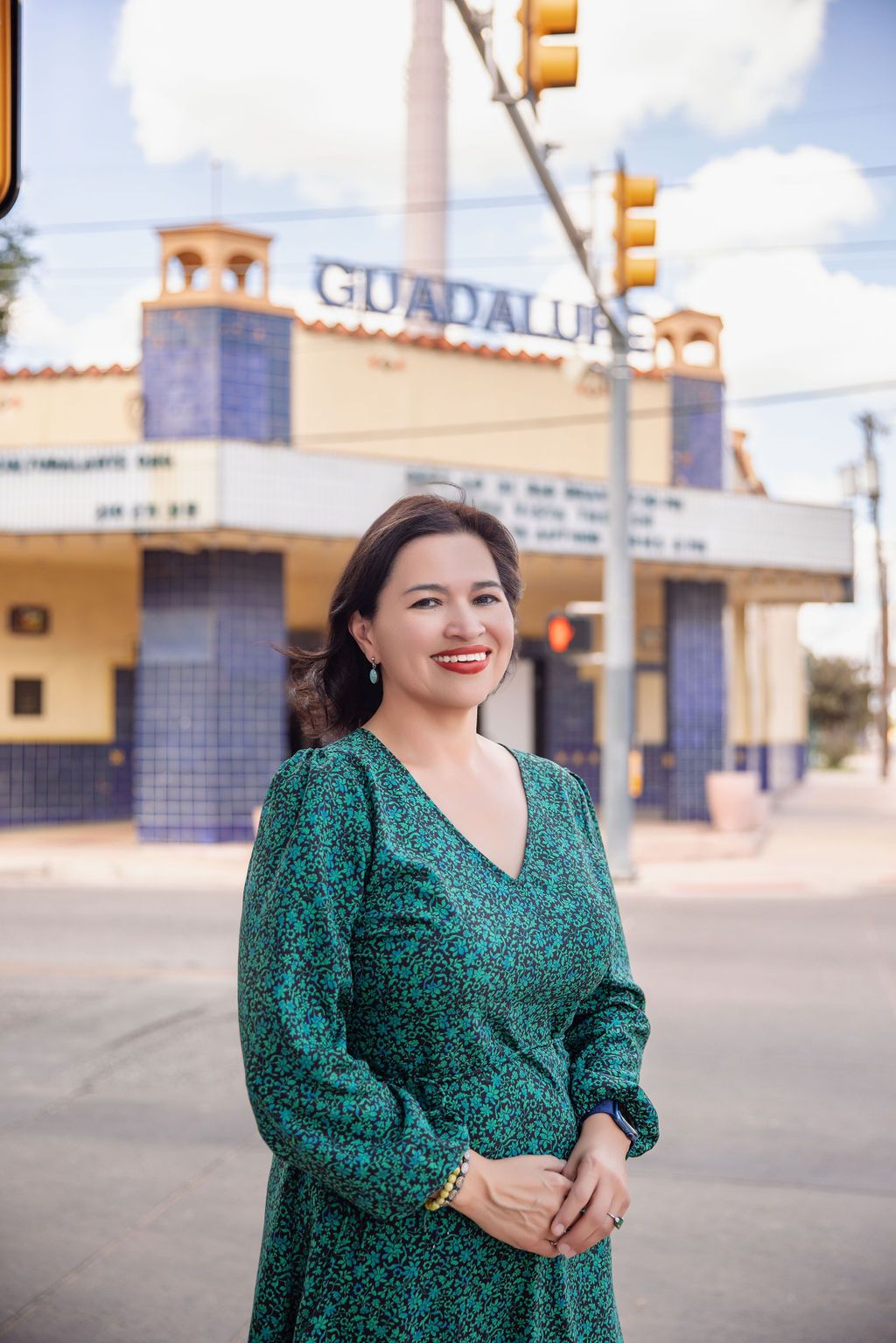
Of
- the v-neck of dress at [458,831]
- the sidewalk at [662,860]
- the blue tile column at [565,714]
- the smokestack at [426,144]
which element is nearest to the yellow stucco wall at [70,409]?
the sidewalk at [662,860]

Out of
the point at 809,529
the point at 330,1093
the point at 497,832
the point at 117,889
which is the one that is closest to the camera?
the point at 330,1093

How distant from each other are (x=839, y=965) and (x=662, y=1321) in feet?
20.1

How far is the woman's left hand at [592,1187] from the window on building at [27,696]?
63.0 ft

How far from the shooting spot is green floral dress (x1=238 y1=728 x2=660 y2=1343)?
1.90 metres

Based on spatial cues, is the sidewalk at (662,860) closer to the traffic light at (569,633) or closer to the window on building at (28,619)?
the traffic light at (569,633)

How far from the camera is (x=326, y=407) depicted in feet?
61.3

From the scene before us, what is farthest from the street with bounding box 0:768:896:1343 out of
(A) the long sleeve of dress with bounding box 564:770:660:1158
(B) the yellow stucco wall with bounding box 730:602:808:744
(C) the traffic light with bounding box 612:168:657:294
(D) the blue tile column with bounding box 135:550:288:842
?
(B) the yellow stucco wall with bounding box 730:602:808:744

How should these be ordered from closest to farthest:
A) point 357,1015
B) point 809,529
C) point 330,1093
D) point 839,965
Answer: point 330,1093 → point 357,1015 → point 839,965 → point 809,529

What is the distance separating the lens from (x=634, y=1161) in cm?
546

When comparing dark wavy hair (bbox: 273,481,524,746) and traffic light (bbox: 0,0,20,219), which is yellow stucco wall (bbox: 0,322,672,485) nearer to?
traffic light (bbox: 0,0,20,219)

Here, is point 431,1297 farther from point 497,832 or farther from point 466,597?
point 466,597

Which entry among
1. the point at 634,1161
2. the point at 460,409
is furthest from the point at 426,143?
the point at 634,1161

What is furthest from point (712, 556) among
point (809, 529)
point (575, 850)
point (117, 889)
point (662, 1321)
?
point (575, 850)

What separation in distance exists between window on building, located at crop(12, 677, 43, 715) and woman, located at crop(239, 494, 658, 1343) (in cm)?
A: 1900
